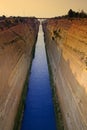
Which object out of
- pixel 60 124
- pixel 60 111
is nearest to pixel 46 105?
pixel 60 111

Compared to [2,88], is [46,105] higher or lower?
lower

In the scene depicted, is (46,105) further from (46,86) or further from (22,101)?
(46,86)

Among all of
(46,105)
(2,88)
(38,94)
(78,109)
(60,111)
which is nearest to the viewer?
(78,109)

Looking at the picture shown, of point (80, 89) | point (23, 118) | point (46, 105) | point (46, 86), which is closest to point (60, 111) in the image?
point (23, 118)

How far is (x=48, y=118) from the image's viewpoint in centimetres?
1524

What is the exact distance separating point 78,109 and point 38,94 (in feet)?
34.1

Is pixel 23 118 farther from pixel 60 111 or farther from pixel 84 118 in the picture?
pixel 84 118

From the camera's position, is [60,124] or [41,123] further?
[41,123]

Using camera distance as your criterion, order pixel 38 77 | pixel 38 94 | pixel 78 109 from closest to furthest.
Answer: pixel 78 109 → pixel 38 94 → pixel 38 77

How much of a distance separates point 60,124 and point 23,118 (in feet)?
9.39

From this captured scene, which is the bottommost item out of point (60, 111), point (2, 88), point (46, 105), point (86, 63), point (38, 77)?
point (38, 77)

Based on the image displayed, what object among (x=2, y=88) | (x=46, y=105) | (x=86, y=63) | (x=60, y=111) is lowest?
(x=46, y=105)

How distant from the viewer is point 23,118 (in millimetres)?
14992

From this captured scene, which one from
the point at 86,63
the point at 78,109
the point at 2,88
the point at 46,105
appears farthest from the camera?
the point at 46,105
